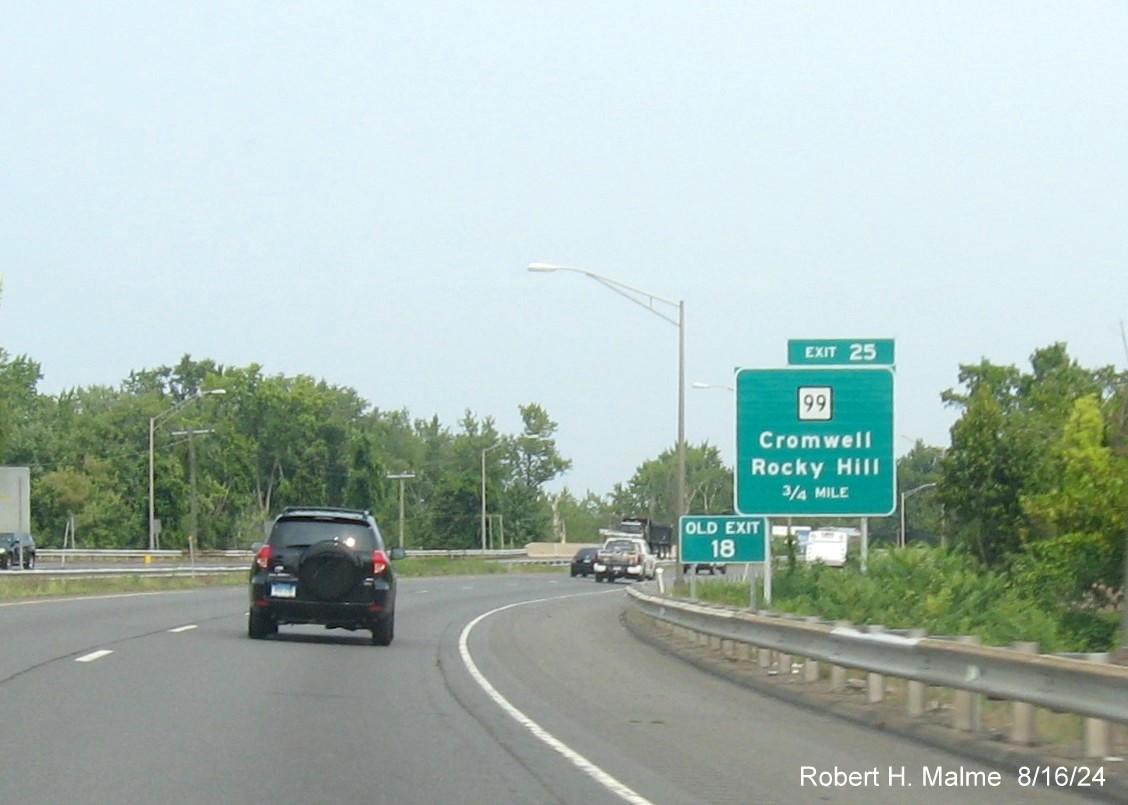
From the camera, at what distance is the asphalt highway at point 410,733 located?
11070 mm

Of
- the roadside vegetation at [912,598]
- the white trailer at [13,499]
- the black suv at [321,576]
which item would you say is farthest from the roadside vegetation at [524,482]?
the white trailer at [13,499]

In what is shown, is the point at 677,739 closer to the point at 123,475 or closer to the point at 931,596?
the point at 931,596

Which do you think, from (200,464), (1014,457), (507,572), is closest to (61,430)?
(200,464)

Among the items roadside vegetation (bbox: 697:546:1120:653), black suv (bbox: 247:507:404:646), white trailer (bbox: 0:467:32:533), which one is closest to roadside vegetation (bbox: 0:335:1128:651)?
roadside vegetation (bbox: 697:546:1120:653)

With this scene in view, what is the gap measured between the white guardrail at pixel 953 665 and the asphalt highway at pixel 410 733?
55cm

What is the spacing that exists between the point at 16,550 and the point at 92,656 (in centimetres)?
4745

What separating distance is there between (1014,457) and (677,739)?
2174 inches

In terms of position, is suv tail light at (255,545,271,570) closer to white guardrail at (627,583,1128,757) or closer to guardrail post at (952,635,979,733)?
white guardrail at (627,583,1128,757)

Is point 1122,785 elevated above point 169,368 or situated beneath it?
situated beneath

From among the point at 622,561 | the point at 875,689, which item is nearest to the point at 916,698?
the point at 875,689

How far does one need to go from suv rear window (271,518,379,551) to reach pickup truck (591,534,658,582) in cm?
4862

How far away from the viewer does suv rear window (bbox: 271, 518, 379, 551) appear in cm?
2475

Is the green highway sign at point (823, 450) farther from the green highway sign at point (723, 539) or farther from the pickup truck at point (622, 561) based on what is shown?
the pickup truck at point (622, 561)

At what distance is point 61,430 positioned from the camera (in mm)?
142250
